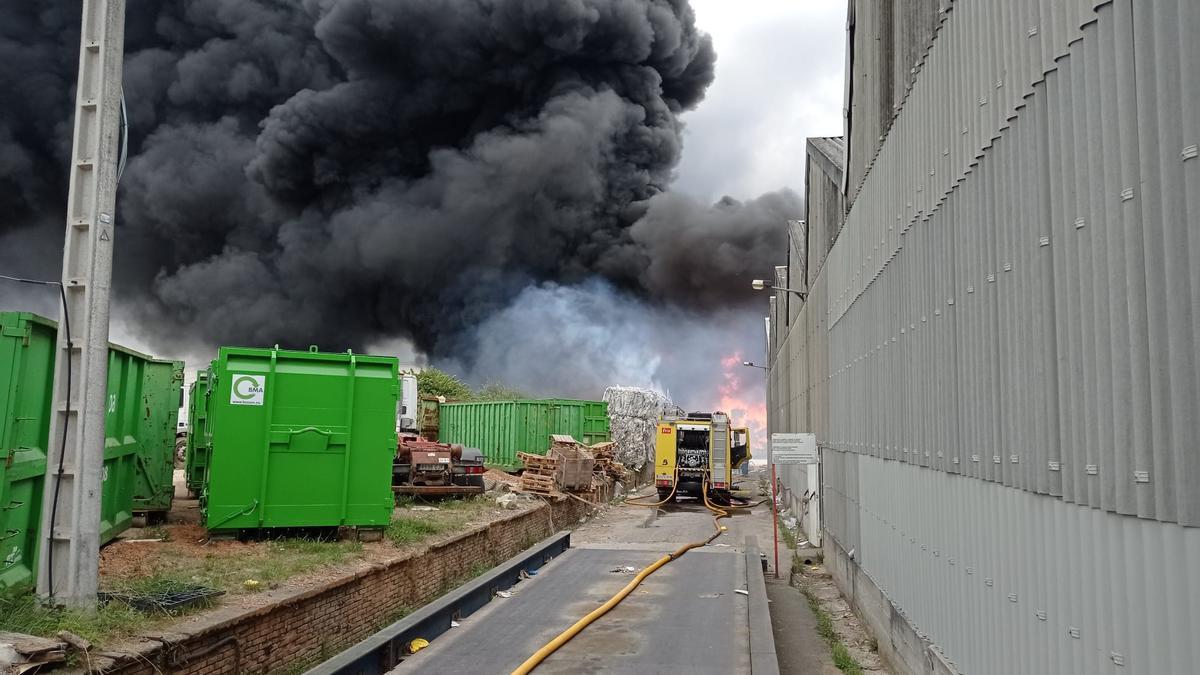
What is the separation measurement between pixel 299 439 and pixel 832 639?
22.2ft

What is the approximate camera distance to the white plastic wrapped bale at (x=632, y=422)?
35.6 meters

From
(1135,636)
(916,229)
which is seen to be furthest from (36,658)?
(916,229)

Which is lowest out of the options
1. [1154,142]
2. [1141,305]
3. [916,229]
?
[1141,305]

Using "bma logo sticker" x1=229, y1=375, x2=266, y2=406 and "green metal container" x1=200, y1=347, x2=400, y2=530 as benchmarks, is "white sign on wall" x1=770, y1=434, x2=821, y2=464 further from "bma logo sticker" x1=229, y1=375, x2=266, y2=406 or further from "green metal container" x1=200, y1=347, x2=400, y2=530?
"bma logo sticker" x1=229, y1=375, x2=266, y2=406

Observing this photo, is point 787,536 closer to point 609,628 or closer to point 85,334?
point 609,628

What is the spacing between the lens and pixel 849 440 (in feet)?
35.6

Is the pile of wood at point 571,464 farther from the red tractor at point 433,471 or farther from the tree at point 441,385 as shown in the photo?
the tree at point 441,385

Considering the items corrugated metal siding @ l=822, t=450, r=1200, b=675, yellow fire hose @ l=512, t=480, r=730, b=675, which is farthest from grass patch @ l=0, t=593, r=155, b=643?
corrugated metal siding @ l=822, t=450, r=1200, b=675

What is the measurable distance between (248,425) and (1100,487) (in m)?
9.33

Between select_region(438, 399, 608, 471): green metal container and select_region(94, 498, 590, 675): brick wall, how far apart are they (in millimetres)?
12345

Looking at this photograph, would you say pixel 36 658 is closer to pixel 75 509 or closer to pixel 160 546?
pixel 75 509

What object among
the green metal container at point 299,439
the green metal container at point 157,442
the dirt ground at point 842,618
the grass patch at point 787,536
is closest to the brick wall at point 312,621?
the green metal container at point 299,439

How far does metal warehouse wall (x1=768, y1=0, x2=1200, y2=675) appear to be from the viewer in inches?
111

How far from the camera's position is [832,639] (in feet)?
31.5
